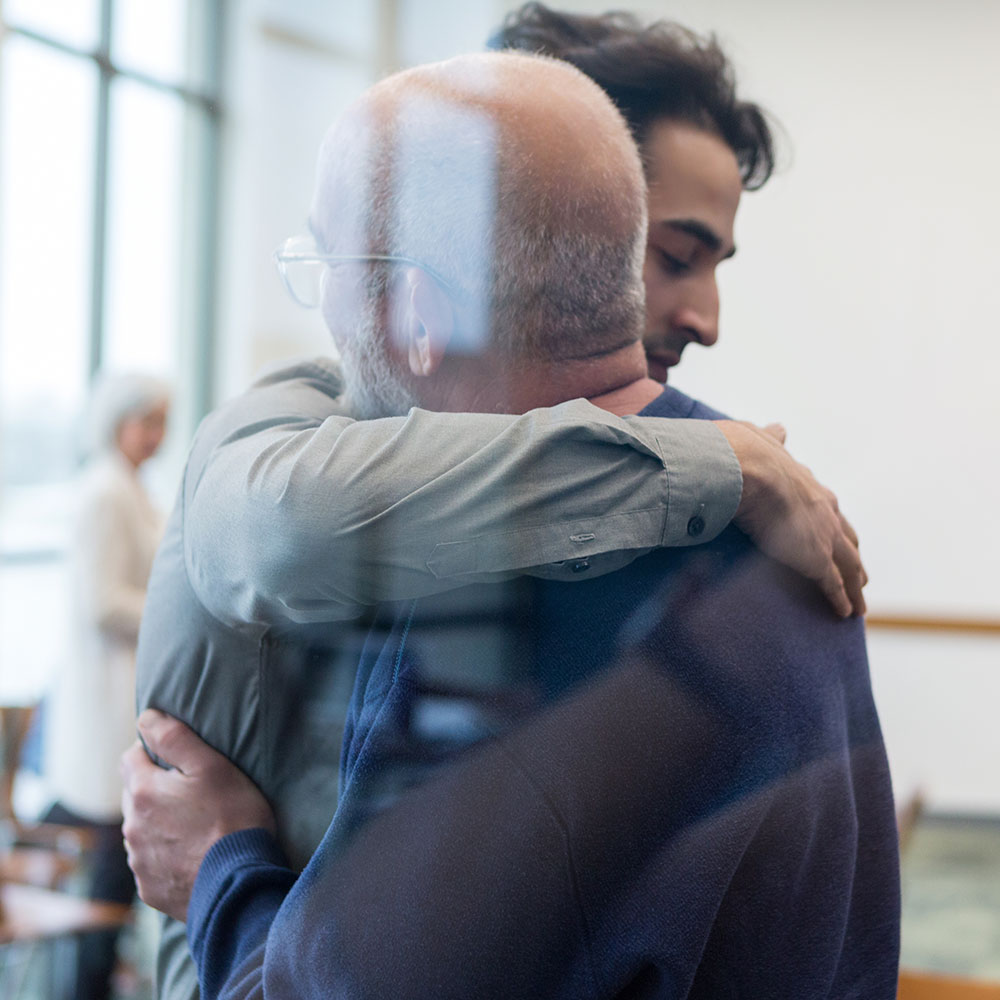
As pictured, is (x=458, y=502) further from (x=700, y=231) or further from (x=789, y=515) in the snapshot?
(x=700, y=231)

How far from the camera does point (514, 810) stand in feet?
2.17

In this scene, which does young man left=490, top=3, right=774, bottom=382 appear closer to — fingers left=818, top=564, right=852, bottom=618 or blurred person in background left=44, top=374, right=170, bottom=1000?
fingers left=818, top=564, right=852, bottom=618

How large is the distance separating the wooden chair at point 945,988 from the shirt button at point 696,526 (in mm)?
728

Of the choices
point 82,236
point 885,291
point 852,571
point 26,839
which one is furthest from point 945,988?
point 82,236

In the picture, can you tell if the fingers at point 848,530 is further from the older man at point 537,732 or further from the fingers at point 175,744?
the fingers at point 175,744

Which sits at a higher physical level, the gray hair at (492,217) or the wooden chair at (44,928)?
the gray hair at (492,217)

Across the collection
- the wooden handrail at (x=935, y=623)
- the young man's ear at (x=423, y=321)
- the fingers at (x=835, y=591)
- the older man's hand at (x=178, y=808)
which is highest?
the young man's ear at (x=423, y=321)

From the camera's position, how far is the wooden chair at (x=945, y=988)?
Result: 121 centimetres

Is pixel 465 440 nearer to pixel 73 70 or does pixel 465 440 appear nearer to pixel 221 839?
pixel 221 839

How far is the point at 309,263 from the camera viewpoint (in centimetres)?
85

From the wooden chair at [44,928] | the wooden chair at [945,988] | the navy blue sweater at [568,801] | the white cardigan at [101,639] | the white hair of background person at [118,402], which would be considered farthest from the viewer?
the white hair of background person at [118,402]

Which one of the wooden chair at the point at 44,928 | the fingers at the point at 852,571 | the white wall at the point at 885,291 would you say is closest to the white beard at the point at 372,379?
the white wall at the point at 885,291

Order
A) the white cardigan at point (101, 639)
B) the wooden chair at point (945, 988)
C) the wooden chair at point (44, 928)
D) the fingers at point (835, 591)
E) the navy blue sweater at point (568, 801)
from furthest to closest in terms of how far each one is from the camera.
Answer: the white cardigan at point (101, 639) → the wooden chair at point (44, 928) → the wooden chair at point (945, 988) → the fingers at point (835, 591) → the navy blue sweater at point (568, 801)

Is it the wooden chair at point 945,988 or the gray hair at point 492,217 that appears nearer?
the gray hair at point 492,217
